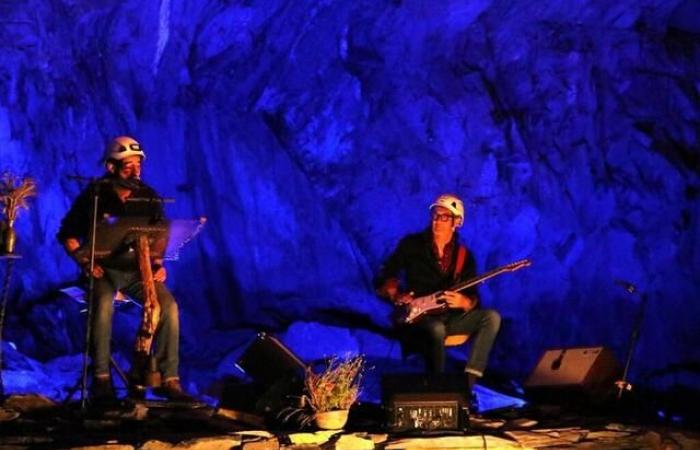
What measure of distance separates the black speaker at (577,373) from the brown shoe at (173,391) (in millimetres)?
2196

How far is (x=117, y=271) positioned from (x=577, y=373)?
2781 millimetres

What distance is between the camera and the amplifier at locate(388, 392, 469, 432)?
4.20 metres

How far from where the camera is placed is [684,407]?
6.55m

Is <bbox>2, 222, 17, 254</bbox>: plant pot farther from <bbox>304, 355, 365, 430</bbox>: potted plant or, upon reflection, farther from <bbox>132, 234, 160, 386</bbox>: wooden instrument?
<bbox>304, 355, 365, 430</bbox>: potted plant

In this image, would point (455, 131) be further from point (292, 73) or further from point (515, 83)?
point (292, 73)

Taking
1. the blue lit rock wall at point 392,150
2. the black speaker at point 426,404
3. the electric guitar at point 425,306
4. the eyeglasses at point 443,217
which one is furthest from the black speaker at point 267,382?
the blue lit rock wall at point 392,150

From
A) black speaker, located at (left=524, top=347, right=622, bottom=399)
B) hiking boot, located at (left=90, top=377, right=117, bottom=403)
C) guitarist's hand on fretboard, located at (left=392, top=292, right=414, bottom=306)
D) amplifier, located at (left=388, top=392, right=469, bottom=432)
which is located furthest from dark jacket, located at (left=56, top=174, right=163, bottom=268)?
black speaker, located at (left=524, top=347, right=622, bottom=399)

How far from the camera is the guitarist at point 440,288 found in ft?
16.4

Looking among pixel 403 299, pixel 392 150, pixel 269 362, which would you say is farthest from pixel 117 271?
A: pixel 392 150

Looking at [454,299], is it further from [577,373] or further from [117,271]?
[117,271]

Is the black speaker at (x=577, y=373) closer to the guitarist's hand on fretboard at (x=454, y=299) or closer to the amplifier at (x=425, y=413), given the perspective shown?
the guitarist's hand on fretboard at (x=454, y=299)

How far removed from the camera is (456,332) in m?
5.16

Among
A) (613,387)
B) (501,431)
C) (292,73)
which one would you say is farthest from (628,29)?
(501,431)

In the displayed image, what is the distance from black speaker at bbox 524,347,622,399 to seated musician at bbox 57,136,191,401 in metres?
2.22
